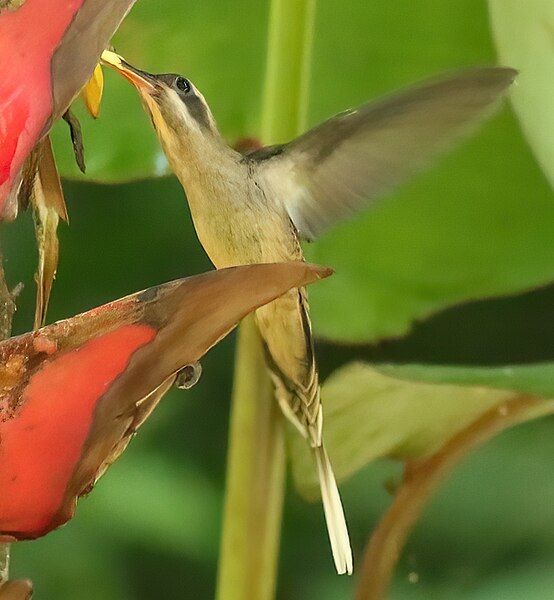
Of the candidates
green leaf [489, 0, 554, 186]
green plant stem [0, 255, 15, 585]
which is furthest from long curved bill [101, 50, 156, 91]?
green leaf [489, 0, 554, 186]

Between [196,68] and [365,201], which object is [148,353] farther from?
[196,68]

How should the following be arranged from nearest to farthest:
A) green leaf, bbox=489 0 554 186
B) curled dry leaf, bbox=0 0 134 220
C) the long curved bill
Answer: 1. curled dry leaf, bbox=0 0 134 220
2. the long curved bill
3. green leaf, bbox=489 0 554 186

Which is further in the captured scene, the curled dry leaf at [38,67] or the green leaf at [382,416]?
the green leaf at [382,416]

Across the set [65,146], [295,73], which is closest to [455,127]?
[295,73]

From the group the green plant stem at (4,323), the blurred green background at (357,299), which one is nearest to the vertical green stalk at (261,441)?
the blurred green background at (357,299)

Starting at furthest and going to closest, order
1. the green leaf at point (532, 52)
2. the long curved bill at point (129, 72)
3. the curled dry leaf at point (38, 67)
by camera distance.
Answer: the green leaf at point (532, 52) → the long curved bill at point (129, 72) → the curled dry leaf at point (38, 67)

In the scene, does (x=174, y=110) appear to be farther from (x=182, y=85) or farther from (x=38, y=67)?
(x=38, y=67)

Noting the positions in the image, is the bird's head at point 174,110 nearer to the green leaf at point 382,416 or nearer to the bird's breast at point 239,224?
the bird's breast at point 239,224

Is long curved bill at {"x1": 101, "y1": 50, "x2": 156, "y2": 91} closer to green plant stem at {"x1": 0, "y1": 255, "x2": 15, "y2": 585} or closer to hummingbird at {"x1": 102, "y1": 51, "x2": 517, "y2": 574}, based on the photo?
hummingbird at {"x1": 102, "y1": 51, "x2": 517, "y2": 574}
